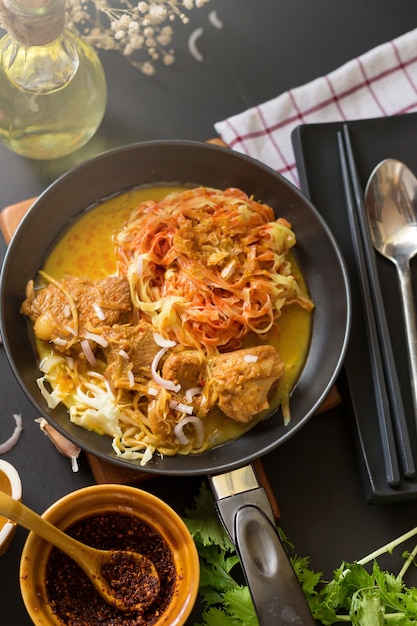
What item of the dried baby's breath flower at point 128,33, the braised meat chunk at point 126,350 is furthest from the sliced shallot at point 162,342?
the dried baby's breath flower at point 128,33

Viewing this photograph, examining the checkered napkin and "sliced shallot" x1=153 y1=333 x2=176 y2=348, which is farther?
the checkered napkin

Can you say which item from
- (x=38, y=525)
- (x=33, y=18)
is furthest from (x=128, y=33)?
(x=38, y=525)

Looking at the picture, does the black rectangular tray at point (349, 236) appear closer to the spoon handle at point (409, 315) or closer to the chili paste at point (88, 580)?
the spoon handle at point (409, 315)

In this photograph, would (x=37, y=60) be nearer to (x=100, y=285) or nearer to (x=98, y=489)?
(x=100, y=285)

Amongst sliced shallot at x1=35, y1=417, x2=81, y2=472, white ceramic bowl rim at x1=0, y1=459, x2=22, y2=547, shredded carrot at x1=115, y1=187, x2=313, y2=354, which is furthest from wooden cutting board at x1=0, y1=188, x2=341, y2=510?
shredded carrot at x1=115, y1=187, x2=313, y2=354

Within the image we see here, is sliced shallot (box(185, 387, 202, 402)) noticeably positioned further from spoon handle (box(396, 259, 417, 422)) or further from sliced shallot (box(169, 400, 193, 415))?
spoon handle (box(396, 259, 417, 422))

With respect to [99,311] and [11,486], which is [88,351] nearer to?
[99,311]

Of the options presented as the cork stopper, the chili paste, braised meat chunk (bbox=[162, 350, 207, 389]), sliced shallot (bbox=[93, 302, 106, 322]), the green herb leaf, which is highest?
the cork stopper
